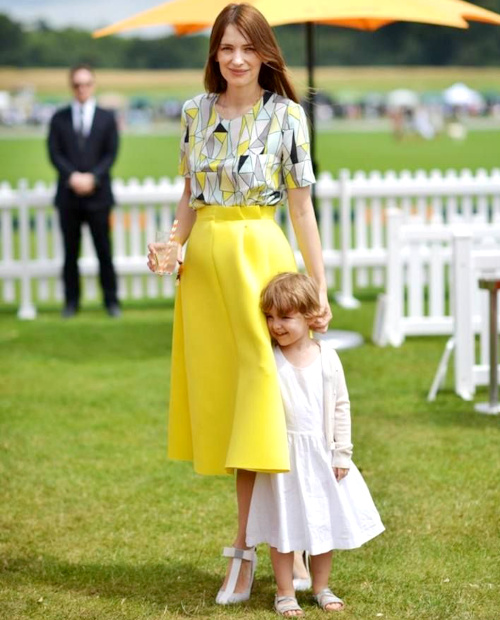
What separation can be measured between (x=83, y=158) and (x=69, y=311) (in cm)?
146

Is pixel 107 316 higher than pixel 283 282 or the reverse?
the reverse

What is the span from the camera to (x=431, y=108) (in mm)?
Answer: 82875

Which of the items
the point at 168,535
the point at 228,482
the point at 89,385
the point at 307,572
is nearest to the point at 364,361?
the point at 89,385

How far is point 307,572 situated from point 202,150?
165 cm

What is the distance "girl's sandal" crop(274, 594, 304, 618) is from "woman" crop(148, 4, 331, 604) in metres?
0.20

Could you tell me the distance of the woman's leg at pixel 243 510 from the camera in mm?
4883

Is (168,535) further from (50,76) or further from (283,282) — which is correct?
(50,76)

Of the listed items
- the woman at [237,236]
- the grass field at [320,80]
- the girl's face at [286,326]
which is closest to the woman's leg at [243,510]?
the woman at [237,236]

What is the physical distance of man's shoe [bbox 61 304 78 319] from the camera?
41.6 ft

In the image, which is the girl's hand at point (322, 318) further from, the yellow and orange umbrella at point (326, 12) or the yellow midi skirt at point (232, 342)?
the yellow and orange umbrella at point (326, 12)

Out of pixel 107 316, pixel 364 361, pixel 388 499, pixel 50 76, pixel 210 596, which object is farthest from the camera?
pixel 50 76

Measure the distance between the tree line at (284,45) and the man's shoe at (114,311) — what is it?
99134mm

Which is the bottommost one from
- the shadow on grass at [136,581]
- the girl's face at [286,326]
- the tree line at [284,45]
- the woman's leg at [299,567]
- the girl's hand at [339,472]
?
the shadow on grass at [136,581]

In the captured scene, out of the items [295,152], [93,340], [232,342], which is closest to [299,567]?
[232,342]
